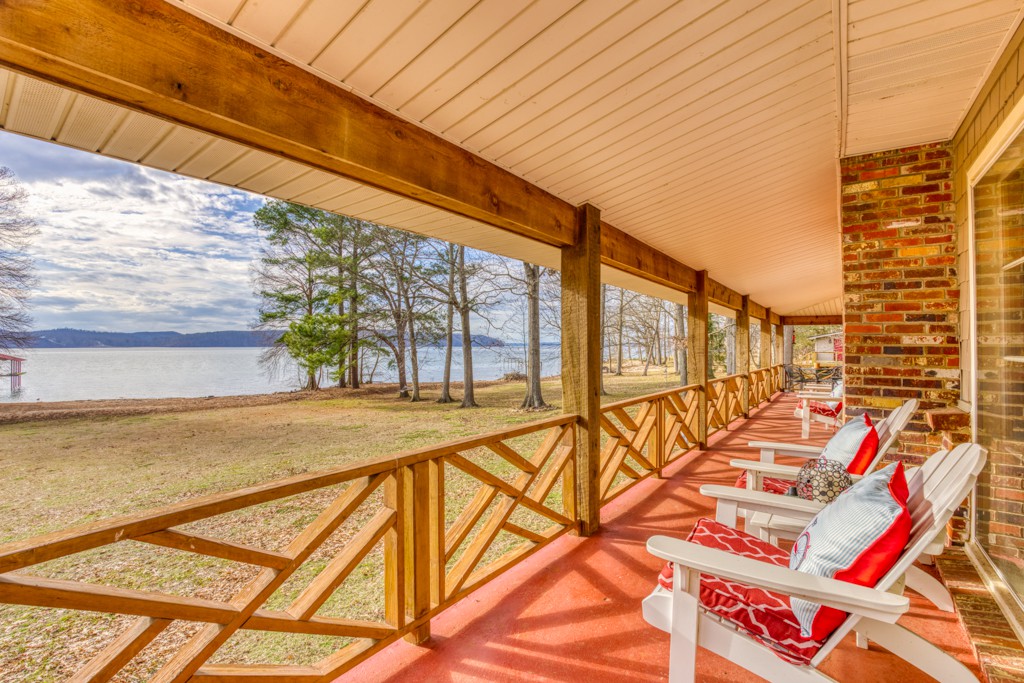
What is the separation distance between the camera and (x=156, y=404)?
13047mm

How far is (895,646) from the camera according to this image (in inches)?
52.6

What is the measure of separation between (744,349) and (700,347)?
3.41 m

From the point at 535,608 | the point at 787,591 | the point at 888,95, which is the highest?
the point at 888,95

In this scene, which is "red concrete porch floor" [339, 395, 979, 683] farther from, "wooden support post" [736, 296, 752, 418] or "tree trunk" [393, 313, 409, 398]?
"tree trunk" [393, 313, 409, 398]

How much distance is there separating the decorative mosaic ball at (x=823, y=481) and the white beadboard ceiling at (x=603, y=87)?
5.82 feet

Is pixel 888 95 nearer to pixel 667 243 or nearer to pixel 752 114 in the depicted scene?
pixel 752 114

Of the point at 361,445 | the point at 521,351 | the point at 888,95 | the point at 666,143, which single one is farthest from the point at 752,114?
the point at 521,351

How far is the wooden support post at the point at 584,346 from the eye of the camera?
3012 millimetres

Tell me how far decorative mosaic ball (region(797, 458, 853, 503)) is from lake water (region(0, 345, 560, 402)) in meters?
11.2

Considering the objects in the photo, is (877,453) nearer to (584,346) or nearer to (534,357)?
(584,346)

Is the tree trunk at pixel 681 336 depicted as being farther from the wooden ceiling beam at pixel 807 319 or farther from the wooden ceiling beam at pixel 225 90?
the wooden ceiling beam at pixel 225 90

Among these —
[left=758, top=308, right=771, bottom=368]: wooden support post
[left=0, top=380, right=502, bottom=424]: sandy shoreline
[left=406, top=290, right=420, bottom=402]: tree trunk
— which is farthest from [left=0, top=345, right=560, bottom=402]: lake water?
[left=758, top=308, right=771, bottom=368]: wooden support post

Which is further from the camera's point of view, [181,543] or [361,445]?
[361,445]

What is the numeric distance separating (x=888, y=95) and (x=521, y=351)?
11808mm
